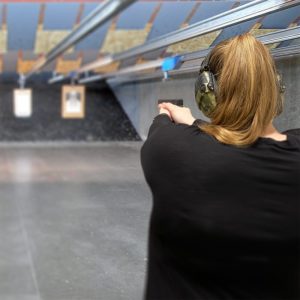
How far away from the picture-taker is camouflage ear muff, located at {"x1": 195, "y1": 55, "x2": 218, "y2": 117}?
749 millimetres

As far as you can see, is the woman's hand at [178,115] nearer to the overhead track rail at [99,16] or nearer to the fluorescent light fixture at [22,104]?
the overhead track rail at [99,16]

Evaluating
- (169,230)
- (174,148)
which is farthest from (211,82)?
(169,230)

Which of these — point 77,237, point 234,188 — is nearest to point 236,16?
point 234,188

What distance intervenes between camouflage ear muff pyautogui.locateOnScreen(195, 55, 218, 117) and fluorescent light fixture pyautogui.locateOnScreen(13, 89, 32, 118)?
776 cm

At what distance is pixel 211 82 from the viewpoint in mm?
751

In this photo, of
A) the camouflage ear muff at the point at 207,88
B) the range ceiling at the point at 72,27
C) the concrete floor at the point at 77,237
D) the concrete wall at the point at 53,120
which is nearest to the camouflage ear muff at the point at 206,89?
the camouflage ear muff at the point at 207,88

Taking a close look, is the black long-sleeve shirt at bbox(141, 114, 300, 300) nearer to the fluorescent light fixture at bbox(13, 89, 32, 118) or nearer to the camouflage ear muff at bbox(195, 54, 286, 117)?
the camouflage ear muff at bbox(195, 54, 286, 117)

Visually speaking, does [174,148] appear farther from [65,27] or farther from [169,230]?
[65,27]

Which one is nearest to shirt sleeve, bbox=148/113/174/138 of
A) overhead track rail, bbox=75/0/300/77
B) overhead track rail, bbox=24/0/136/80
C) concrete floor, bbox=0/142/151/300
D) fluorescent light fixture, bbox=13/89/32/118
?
overhead track rail, bbox=75/0/300/77

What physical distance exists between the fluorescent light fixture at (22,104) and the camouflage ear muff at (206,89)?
776cm

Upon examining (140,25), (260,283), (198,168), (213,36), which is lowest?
(260,283)

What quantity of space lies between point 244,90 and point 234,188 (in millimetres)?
133

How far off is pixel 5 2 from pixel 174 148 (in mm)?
4715

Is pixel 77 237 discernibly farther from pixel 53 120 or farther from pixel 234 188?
pixel 53 120
